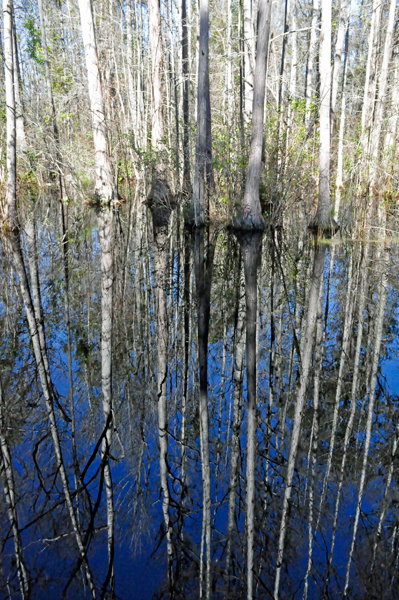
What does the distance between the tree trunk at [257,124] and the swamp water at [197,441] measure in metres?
3.55

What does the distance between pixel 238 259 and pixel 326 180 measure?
10.0ft

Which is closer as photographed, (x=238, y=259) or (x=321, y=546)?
(x=321, y=546)

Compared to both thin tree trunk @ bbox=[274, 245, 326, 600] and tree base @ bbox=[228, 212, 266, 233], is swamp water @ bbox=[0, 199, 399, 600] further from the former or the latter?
tree base @ bbox=[228, 212, 266, 233]

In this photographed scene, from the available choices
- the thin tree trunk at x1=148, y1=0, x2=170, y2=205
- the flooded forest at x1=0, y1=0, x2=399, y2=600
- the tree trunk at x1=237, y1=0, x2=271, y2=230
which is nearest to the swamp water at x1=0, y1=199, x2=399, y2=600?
the flooded forest at x1=0, y1=0, x2=399, y2=600

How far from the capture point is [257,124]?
8898 millimetres

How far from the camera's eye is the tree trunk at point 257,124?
857 centimetres

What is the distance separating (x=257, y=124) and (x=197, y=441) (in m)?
7.30

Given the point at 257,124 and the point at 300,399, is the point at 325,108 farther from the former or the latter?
the point at 300,399

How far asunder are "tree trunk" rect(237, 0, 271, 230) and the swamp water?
3.55 m

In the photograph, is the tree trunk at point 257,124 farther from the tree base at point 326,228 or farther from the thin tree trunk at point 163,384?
the thin tree trunk at point 163,384

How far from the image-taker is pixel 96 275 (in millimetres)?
6637

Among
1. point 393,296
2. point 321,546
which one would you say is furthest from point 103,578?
point 393,296

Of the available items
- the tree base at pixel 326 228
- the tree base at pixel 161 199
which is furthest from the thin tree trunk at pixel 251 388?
the tree base at pixel 161 199

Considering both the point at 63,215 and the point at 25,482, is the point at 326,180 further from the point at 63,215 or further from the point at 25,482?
the point at 25,482
